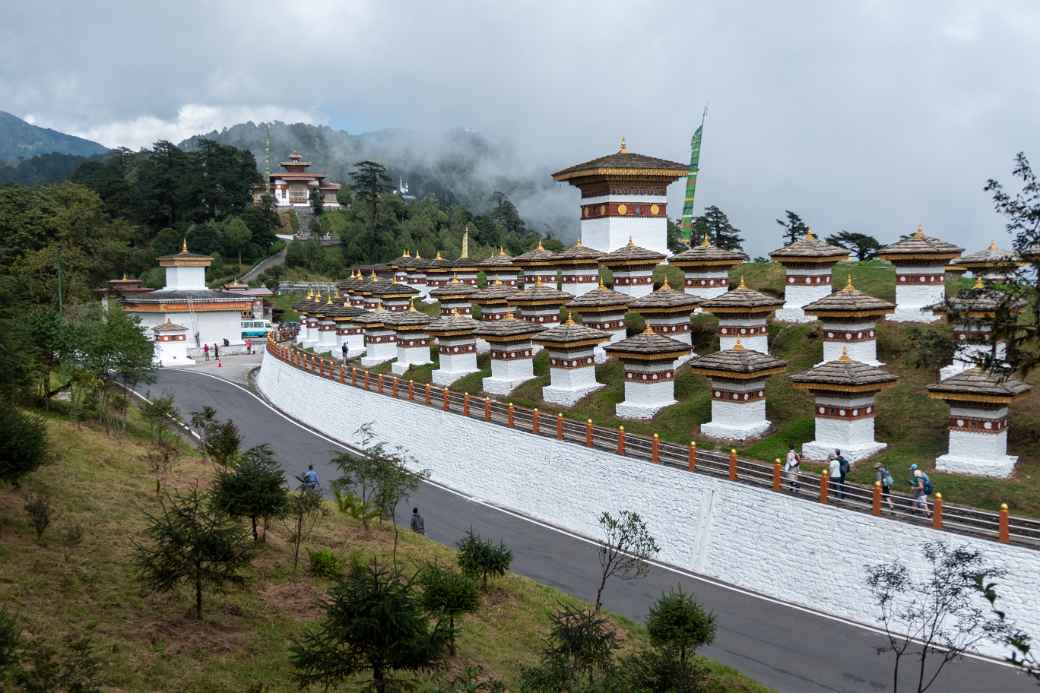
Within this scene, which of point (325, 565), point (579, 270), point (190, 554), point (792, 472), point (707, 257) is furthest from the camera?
point (579, 270)

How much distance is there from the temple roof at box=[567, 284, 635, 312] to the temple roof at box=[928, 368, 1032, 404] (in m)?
14.3

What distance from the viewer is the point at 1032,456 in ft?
70.8

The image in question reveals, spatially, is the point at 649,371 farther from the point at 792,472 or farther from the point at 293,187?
the point at 293,187

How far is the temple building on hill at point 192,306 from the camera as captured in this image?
68500 mm

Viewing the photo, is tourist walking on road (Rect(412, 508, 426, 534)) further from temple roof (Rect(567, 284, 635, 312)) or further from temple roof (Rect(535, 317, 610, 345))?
temple roof (Rect(567, 284, 635, 312))

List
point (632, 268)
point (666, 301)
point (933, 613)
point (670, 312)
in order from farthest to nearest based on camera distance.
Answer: point (632, 268) → point (670, 312) → point (666, 301) → point (933, 613)

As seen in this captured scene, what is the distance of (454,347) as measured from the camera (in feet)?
123

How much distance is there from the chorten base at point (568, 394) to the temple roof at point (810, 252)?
289 inches

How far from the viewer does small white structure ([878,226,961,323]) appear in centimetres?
2901

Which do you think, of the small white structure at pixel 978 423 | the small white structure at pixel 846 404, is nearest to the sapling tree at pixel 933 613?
the small white structure at pixel 978 423

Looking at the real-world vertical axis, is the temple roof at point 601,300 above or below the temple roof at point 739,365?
above

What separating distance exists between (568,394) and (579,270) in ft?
32.4

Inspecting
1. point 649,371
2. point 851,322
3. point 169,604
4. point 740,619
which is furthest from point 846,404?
point 169,604

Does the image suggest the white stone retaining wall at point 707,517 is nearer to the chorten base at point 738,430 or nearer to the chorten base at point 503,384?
the chorten base at point 503,384
